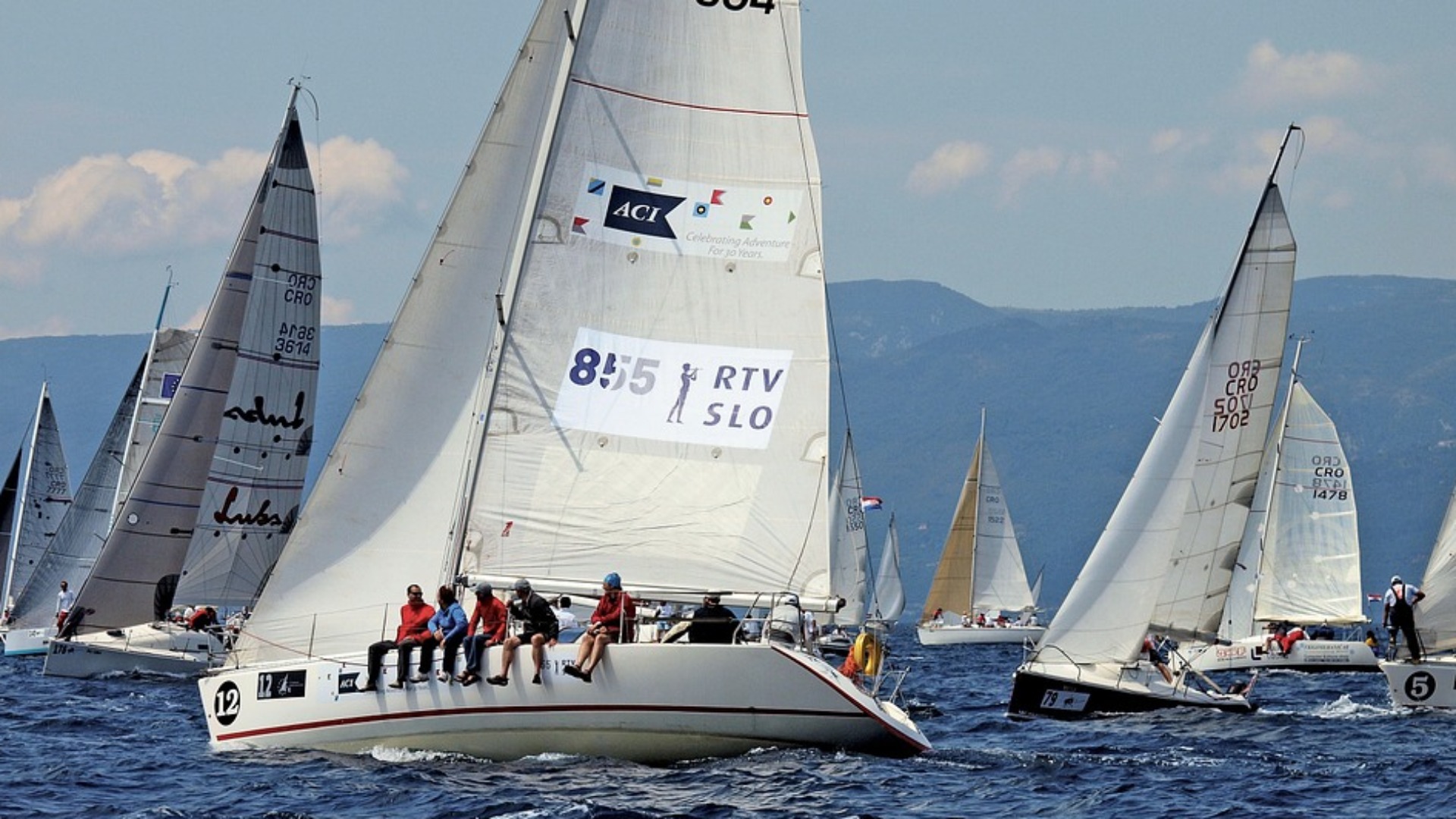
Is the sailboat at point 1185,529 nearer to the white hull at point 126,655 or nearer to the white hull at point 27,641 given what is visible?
the white hull at point 126,655

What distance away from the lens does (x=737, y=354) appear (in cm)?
2234

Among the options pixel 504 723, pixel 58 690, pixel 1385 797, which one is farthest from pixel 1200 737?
pixel 58 690

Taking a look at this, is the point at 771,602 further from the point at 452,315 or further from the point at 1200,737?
the point at 1200,737

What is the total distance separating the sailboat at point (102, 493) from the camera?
44.5 m

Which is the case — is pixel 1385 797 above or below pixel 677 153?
below

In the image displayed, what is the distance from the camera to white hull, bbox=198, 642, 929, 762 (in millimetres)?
20516

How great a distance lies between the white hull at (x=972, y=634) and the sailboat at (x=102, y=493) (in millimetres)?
37524

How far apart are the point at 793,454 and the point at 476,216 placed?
428 cm

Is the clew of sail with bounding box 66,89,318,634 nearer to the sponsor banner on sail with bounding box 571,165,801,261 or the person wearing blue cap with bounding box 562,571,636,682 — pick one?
the sponsor banner on sail with bounding box 571,165,801,261

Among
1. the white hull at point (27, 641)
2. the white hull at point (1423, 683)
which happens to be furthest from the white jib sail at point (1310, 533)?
the white hull at point (27, 641)

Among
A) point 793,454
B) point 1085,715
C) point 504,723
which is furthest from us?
point 1085,715

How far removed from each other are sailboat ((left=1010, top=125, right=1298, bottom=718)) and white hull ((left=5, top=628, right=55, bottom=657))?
26.0m

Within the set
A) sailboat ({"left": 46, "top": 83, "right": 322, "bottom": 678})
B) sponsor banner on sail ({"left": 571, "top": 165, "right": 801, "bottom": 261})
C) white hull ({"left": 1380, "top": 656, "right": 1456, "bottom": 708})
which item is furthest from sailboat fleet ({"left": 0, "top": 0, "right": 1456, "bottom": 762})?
sailboat ({"left": 46, "top": 83, "right": 322, "bottom": 678})

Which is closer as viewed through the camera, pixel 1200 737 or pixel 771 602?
pixel 771 602
